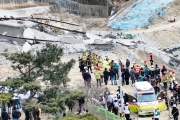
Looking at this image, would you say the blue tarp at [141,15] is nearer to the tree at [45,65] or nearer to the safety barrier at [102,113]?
the safety barrier at [102,113]

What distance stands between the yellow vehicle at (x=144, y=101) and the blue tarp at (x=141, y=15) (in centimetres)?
2563

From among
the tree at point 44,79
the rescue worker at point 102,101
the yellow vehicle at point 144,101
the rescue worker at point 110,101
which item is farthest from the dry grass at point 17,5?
the tree at point 44,79

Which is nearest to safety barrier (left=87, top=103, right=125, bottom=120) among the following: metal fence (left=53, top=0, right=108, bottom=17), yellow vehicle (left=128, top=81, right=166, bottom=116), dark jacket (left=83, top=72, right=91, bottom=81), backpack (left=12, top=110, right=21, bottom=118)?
yellow vehicle (left=128, top=81, right=166, bottom=116)

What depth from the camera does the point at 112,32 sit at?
56281 millimetres

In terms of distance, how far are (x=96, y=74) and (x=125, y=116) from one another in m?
7.26

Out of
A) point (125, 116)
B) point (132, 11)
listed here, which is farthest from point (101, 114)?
point (132, 11)

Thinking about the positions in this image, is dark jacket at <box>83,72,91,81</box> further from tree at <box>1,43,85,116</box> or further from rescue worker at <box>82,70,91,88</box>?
tree at <box>1,43,85,116</box>

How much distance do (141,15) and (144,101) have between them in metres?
28.7

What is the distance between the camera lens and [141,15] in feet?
198

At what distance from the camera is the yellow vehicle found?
3206cm

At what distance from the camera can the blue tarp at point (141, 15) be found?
5916cm

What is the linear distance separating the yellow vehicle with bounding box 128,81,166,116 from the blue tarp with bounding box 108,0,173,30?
2563cm

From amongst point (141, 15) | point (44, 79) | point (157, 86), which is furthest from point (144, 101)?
point (141, 15)

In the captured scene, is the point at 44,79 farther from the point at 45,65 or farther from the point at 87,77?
the point at 87,77
